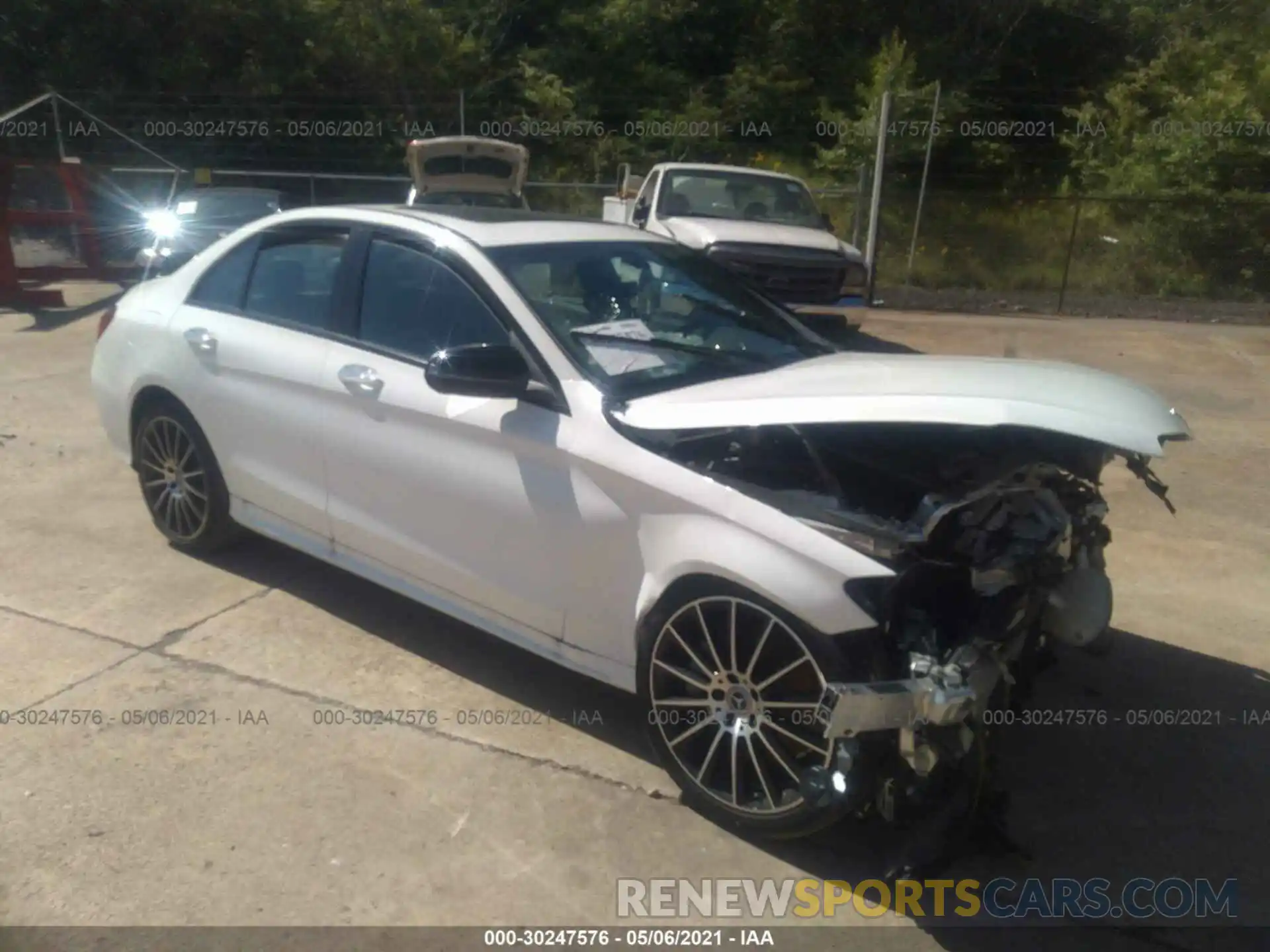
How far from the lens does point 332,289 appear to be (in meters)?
4.53

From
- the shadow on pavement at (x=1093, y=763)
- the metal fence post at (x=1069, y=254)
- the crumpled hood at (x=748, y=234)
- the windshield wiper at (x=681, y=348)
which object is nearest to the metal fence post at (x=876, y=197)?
the metal fence post at (x=1069, y=254)

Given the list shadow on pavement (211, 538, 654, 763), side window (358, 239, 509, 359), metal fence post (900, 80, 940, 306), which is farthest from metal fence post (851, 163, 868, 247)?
side window (358, 239, 509, 359)

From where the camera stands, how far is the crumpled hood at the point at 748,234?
34.3 ft

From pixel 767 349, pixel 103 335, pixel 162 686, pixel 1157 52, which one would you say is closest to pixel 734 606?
pixel 767 349

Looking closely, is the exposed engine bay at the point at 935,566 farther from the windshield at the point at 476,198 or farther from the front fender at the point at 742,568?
the windshield at the point at 476,198

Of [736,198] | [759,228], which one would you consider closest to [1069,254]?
[736,198]

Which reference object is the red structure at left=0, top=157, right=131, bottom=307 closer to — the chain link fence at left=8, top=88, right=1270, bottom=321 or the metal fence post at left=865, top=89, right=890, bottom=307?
the chain link fence at left=8, top=88, right=1270, bottom=321

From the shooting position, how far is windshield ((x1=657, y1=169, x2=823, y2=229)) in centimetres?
1150

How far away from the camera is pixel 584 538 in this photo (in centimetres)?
359

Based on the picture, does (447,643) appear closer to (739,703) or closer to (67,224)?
(739,703)

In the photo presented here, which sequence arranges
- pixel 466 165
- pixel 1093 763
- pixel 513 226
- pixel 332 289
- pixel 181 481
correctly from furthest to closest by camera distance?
pixel 466 165, pixel 181 481, pixel 332 289, pixel 513 226, pixel 1093 763

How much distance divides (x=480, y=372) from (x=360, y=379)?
827 mm

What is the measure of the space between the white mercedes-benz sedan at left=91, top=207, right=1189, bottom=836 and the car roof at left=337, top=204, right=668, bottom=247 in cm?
2

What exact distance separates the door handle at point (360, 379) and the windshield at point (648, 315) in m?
0.66
